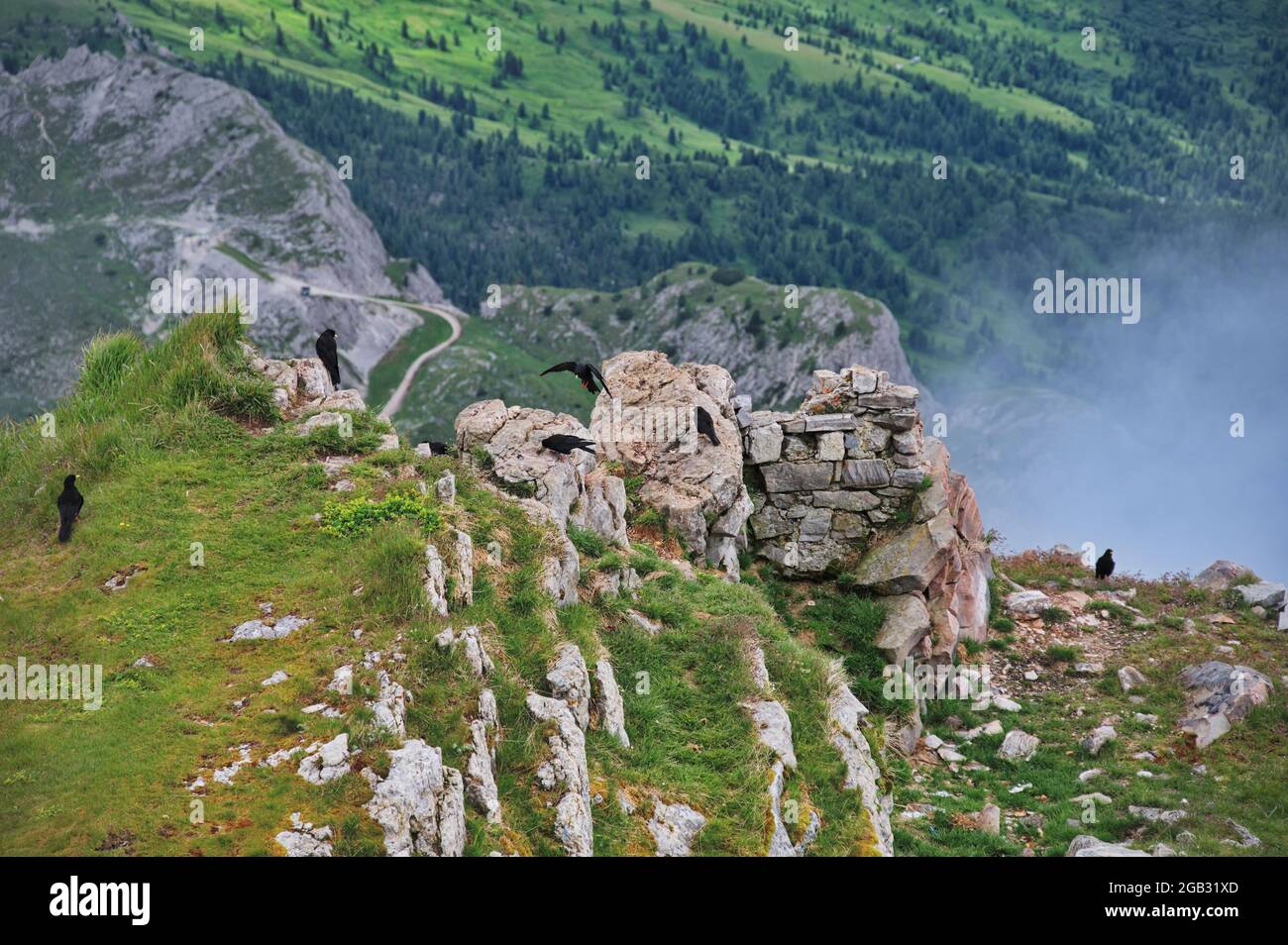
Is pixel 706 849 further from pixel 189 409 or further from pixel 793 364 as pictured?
pixel 793 364

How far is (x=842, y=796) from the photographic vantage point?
19.4 meters

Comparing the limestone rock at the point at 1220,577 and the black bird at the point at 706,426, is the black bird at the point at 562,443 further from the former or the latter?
the limestone rock at the point at 1220,577

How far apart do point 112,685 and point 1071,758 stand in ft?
69.0

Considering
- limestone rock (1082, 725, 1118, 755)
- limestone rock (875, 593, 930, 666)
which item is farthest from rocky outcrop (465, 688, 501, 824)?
limestone rock (1082, 725, 1118, 755)

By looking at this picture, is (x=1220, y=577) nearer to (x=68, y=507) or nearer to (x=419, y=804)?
(x=419, y=804)

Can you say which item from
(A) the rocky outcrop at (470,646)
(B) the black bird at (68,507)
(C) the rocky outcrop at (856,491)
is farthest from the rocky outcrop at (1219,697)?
(B) the black bird at (68,507)

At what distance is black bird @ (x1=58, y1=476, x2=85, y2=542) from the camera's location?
64.2 feet

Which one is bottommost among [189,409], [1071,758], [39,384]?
[1071,758]

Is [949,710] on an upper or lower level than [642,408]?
lower

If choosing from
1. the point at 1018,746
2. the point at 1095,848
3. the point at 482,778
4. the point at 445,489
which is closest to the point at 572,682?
the point at 482,778

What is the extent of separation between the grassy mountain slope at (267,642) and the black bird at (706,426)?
19.8ft

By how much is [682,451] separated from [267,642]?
14921mm

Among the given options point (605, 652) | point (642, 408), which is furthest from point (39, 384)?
point (605, 652)

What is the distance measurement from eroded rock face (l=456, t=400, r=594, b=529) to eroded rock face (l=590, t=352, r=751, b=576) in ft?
9.16
